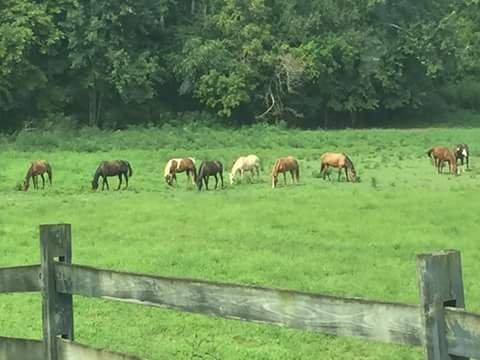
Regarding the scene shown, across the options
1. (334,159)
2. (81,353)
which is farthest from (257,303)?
(334,159)

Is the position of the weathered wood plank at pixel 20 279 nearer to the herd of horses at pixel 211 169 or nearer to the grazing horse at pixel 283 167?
the herd of horses at pixel 211 169

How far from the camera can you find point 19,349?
17.4ft

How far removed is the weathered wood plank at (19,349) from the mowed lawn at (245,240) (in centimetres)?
307

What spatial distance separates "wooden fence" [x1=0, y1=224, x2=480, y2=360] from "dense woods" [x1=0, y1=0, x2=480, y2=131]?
47.8 meters

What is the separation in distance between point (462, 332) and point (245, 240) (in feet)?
40.9

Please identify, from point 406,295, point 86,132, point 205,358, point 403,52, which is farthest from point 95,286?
point 403,52

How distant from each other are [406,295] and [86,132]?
136 ft

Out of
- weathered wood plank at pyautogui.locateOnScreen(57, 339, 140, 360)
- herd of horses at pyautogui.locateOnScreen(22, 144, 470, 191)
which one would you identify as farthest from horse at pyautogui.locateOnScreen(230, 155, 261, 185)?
weathered wood plank at pyautogui.locateOnScreen(57, 339, 140, 360)

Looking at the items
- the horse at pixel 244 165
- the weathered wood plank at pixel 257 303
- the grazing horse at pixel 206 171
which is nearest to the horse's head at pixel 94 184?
the grazing horse at pixel 206 171

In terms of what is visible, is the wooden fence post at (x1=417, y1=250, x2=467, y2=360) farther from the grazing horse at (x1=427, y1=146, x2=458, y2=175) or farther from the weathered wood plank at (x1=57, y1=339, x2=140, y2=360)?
the grazing horse at (x1=427, y1=146, x2=458, y2=175)

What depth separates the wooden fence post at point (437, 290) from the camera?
359cm

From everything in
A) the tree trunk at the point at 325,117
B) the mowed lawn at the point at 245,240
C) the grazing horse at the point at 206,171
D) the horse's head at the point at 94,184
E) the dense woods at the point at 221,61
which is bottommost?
the mowed lawn at the point at 245,240

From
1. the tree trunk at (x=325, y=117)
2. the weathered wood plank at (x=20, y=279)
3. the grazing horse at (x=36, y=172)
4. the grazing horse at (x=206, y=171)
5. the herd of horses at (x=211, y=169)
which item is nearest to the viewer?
the weathered wood plank at (x=20, y=279)

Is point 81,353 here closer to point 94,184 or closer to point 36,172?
point 94,184
